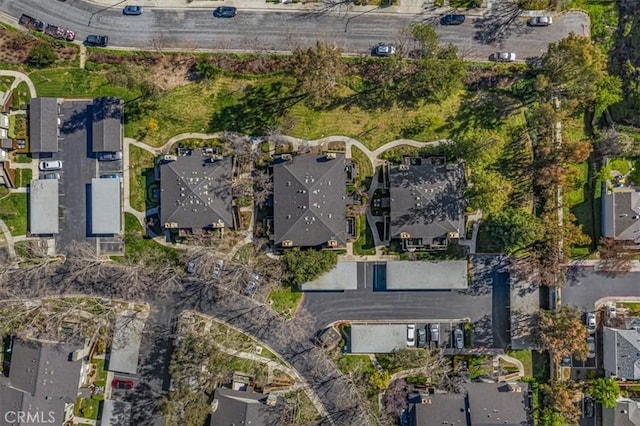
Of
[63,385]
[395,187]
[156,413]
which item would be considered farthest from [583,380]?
[63,385]

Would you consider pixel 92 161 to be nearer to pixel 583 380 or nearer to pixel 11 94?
pixel 11 94

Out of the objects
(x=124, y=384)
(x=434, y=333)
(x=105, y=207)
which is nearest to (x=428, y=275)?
(x=434, y=333)

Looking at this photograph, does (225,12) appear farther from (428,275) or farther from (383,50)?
(428,275)

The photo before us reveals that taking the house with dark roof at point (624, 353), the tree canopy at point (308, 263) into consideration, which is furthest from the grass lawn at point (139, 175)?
the house with dark roof at point (624, 353)

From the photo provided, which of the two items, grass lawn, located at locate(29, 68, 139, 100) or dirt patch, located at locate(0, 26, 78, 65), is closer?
grass lawn, located at locate(29, 68, 139, 100)

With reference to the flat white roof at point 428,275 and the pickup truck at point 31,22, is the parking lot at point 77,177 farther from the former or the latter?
the flat white roof at point 428,275

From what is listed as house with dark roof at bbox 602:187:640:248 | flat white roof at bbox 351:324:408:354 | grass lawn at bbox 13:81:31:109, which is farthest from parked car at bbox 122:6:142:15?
house with dark roof at bbox 602:187:640:248

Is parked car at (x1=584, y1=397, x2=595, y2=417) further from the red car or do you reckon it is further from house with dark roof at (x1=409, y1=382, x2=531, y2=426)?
the red car
